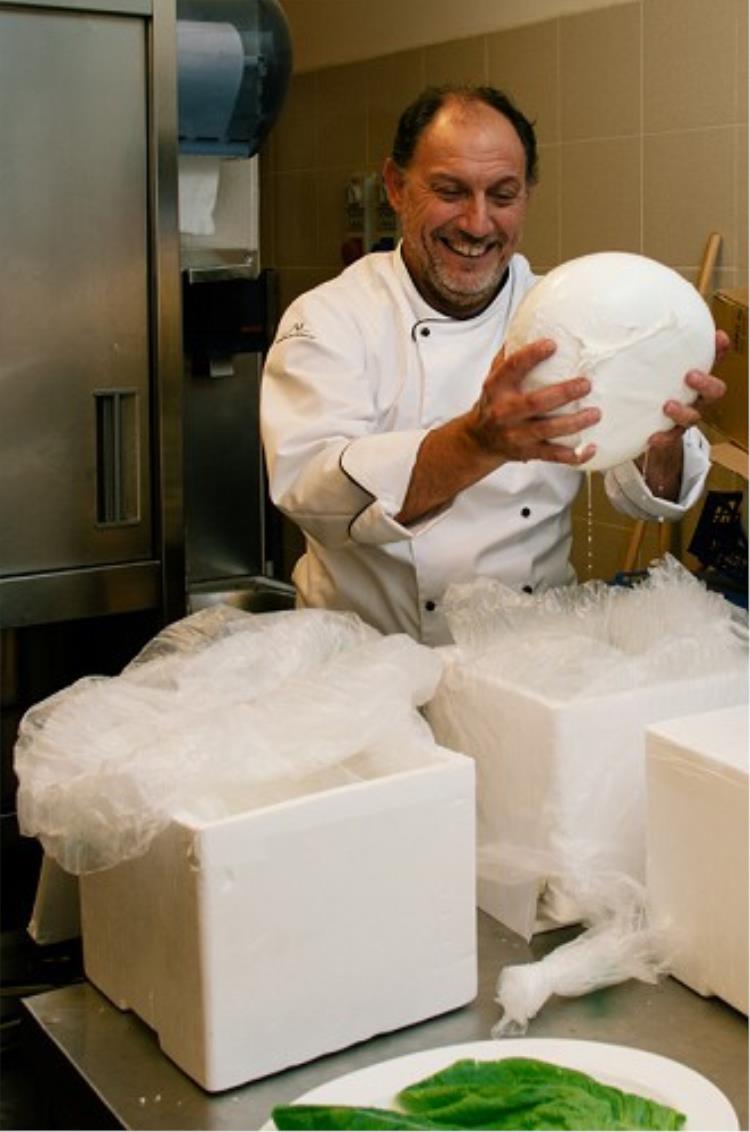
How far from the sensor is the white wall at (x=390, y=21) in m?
3.75

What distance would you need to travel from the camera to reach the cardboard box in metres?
1.72

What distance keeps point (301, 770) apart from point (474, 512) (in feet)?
3.34

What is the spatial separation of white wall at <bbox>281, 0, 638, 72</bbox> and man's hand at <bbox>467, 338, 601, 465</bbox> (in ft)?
6.99

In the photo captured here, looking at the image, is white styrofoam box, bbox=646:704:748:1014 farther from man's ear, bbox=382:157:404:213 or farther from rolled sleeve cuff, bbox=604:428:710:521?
man's ear, bbox=382:157:404:213

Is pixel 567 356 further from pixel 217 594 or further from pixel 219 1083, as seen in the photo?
pixel 217 594

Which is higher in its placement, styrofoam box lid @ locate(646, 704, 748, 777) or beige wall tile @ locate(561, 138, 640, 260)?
beige wall tile @ locate(561, 138, 640, 260)

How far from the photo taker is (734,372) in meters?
1.76

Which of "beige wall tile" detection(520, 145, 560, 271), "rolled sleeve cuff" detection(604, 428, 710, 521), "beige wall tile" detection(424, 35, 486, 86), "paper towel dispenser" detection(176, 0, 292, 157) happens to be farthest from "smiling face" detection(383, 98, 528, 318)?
"beige wall tile" detection(424, 35, 486, 86)

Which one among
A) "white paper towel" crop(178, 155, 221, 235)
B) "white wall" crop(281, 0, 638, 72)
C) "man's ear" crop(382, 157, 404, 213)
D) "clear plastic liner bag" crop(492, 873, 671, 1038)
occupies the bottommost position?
"clear plastic liner bag" crop(492, 873, 671, 1038)

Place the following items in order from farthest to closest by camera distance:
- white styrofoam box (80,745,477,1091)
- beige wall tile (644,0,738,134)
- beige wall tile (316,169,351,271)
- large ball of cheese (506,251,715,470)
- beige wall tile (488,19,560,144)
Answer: beige wall tile (316,169,351,271)
beige wall tile (488,19,560,144)
beige wall tile (644,0,738,134)
large ball of cheese (506,251,715,470)
white styrofoam box (80,745,477,1091)

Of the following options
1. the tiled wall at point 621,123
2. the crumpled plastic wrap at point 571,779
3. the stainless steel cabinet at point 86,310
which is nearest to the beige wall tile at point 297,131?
the tiled wall at point 621,123

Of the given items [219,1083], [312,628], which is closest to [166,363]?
[312,628]

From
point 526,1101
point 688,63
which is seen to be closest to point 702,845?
point 526,1101

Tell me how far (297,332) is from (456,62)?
203 centimetres
